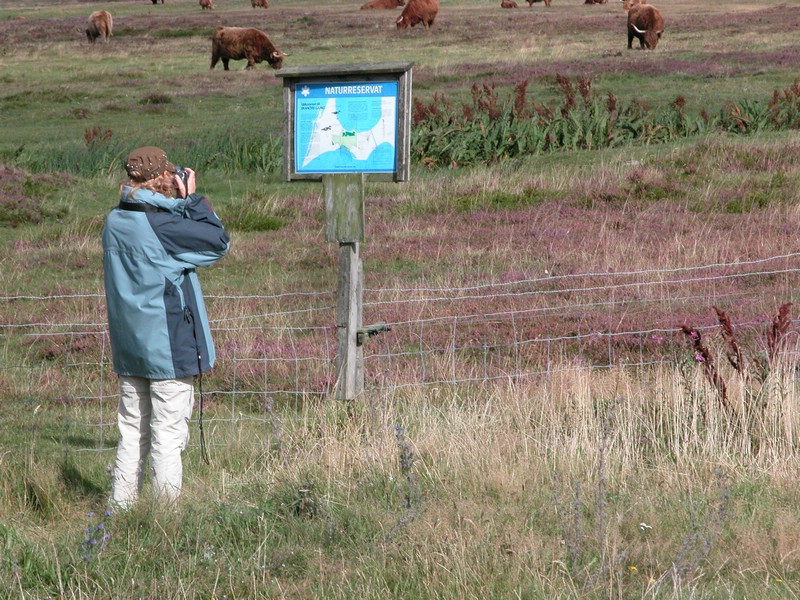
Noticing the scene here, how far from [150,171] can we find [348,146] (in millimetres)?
1580

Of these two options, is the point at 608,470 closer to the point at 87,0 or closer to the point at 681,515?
the point at 681,515

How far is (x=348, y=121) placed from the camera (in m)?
6.06

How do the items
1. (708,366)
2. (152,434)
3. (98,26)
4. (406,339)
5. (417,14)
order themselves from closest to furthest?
(152,434) → (708,366) → (406,339) → (98,26) → (417,14)

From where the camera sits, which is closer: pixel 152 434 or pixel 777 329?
pixel 152 434

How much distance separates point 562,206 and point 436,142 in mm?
4361

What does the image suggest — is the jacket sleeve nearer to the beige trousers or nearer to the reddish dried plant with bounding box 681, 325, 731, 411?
the beige trousers

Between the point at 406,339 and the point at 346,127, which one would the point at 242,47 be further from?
the point at 346,127

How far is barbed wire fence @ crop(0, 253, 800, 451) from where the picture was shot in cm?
686

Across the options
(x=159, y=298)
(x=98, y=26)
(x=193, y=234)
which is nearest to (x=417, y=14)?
(x=98, y=26)

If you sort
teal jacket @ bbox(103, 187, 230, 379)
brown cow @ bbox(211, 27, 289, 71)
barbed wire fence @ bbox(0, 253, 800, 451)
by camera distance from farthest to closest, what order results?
1. brown cow @ bbox(211, 27, 289, 71)
2. barbed wire fence @ bbox(0, 253, 800, 451)
3. teal jacket @ bbox(103, 187, 230, 379)

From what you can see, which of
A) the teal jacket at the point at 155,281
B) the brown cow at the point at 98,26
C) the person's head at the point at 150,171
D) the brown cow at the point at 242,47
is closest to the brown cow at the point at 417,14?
the brown cow at the point at 98,26

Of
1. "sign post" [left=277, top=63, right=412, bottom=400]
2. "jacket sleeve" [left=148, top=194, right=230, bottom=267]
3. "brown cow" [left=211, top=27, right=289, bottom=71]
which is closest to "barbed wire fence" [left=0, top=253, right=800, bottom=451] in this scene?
"sign post" [left=277, top=63, right=412, bottom=400]

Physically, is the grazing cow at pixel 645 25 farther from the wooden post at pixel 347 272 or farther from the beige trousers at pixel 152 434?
the beige trousers at pixel 152 434

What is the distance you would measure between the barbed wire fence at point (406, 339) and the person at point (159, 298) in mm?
1171
